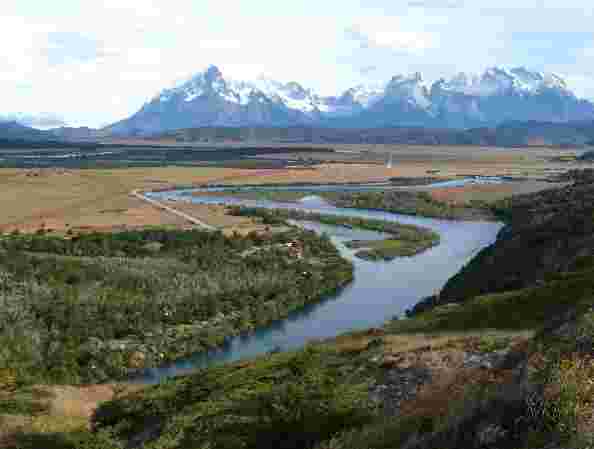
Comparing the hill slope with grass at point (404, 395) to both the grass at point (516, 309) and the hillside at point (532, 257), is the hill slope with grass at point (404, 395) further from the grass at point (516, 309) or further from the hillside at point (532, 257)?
the hillside at point (532, 257)

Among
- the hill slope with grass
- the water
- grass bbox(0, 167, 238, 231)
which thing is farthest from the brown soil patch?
the hill slope with grass

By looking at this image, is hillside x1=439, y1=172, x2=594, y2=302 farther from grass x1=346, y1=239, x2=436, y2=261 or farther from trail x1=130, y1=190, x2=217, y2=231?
trail x1=130, y1=190, x2=217, y2=231

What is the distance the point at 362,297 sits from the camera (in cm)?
5409

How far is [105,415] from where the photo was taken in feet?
74.3

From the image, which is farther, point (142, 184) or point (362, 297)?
point (142, 184)

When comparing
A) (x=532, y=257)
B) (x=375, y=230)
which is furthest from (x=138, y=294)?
(x=375, y=230)

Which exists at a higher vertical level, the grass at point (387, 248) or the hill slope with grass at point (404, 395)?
the hill slope with grass at point (404, 395)

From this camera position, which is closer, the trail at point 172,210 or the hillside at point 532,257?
the hillside at point 532,257

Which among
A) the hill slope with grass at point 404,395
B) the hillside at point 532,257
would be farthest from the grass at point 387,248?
the hill slope with grass at point 404,395

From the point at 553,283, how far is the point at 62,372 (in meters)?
24.4

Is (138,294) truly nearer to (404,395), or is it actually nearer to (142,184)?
(404,395)

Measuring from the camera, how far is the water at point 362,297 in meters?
42.9

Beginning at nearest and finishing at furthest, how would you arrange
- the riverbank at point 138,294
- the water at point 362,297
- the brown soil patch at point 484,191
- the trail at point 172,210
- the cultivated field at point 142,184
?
1. the riverbank at point 138,294
2. the water at point 362,297
3. the trail at point 172,210
4. the cultivated field at point 142,184
5. the brown soil patch at point 484,191

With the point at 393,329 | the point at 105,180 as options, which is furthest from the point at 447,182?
the point at 393,329
